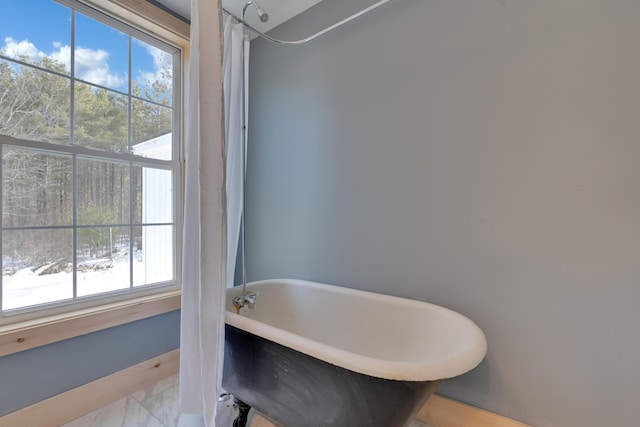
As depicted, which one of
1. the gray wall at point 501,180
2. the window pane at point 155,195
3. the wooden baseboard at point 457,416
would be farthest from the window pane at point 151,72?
the wooden baseboard at point 457,416

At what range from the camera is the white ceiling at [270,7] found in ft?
5.80

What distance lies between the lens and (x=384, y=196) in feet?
5.06

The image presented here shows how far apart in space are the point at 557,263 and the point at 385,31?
4.73ft

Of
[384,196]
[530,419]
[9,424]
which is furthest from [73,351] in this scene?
[530,419]

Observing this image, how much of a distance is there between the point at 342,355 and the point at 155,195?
1.65m

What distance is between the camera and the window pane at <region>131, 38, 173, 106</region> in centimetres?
173

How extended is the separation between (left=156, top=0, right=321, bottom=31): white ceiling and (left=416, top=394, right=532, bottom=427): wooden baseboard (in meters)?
2.46

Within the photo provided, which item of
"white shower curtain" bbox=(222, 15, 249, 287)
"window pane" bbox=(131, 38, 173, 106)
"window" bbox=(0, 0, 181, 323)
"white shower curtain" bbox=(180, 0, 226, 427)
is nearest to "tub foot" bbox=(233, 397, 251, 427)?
"white shower curtain" bbox=(180, 0, 226, 427)

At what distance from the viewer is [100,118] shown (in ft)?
5.19

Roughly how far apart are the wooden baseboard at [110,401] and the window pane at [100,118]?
1.31 m

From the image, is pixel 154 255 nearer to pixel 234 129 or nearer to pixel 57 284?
pixel 57 284

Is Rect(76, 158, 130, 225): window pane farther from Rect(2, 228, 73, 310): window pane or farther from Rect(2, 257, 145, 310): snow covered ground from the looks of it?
Rect(2, 257, 145, 310): snow covered ground

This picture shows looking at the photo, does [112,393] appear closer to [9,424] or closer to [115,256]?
[9,424]

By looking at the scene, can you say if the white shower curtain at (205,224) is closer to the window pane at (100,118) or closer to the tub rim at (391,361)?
the tub rim at (391,361)
